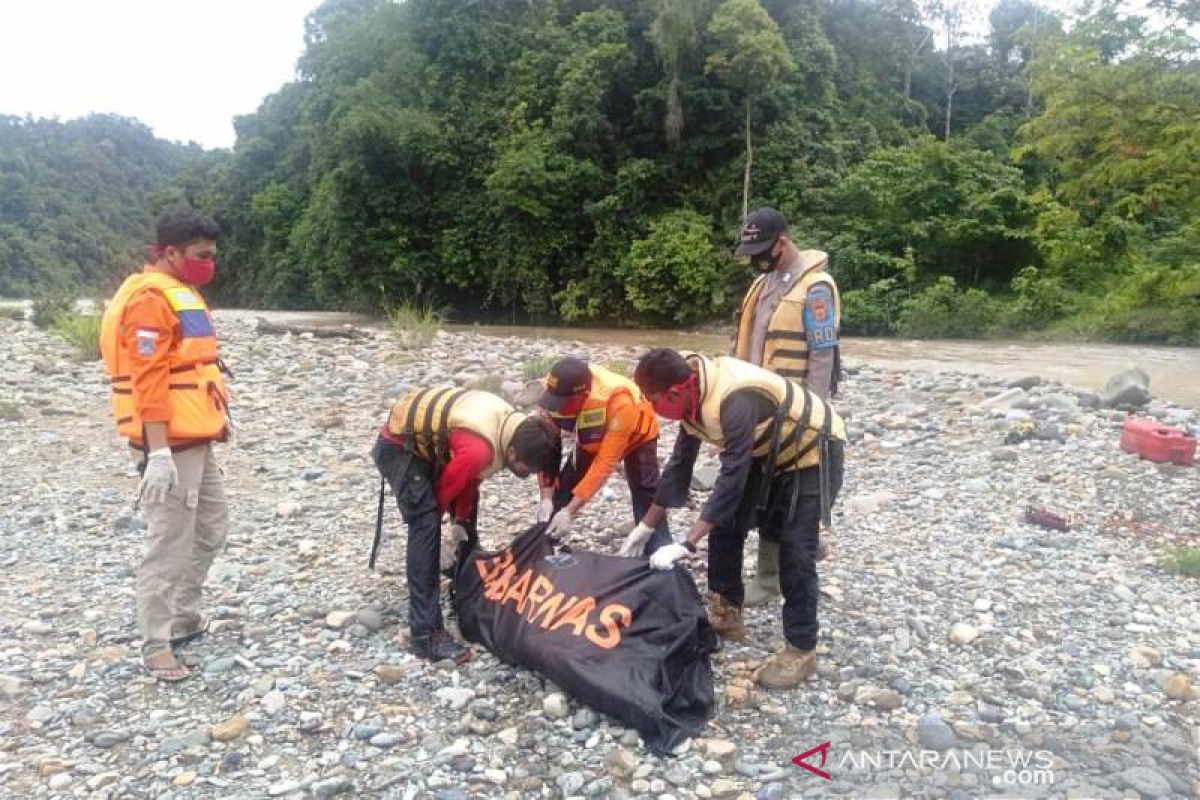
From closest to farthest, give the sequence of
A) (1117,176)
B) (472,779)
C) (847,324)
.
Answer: (472,779) → (1117,176) → (847,324)

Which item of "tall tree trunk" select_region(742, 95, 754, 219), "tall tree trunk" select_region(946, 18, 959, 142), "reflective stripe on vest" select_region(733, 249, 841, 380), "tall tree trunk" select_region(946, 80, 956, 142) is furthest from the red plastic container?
"tall tree trunk" select_region(946, 80, 956, 142)

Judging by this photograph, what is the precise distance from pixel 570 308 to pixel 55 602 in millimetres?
22098

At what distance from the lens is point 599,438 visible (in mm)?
4184

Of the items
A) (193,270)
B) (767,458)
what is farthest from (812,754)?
(193,270)

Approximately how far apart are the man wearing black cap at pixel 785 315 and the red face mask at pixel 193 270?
240 cm

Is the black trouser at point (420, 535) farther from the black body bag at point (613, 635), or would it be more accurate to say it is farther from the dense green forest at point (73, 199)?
the dense green forest at point (73, 199)

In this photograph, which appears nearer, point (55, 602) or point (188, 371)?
point (188, 371)

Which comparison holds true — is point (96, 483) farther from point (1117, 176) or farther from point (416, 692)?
point (1117, 176)

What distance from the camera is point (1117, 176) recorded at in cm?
1212

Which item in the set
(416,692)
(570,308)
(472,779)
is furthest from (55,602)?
(570,308)

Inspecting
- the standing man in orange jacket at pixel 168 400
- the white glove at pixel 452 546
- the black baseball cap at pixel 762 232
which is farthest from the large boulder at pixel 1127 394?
the standing man in orange jacket at pixel 168 400

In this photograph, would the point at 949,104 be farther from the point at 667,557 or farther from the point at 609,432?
the point at 667,557

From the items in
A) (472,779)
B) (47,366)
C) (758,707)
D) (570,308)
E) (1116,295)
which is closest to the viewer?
(472,779)

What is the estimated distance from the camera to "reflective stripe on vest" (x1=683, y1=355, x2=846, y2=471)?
337cm
